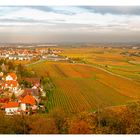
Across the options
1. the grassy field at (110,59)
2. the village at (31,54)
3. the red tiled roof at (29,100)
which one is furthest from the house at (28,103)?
the grassy field at (110,59)

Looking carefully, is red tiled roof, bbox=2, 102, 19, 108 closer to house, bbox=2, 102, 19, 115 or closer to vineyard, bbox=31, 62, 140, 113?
house, bbox=2, 102, 19, 115

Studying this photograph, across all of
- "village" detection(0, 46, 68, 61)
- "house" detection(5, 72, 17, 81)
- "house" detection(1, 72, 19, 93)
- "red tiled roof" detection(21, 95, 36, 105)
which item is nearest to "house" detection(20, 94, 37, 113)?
"red tiled roof" detection(21, 95, 36, 105)

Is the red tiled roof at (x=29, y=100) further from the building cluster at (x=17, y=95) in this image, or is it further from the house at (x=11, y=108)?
the house at (x=11, y=108)

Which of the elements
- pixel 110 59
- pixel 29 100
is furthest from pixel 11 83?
pixel 110 59

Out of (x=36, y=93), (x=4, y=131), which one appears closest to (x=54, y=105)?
(x=36, y=93)

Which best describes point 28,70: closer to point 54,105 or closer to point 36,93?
point 36,93
